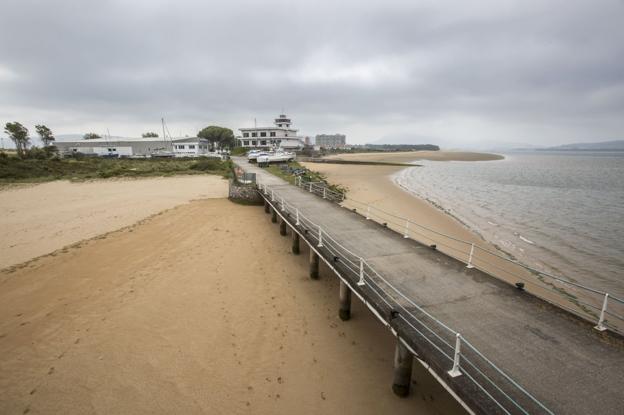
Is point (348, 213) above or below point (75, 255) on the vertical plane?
above

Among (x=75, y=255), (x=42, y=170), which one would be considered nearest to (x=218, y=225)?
(x=75, y=255)

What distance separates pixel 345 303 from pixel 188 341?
4.75 meters

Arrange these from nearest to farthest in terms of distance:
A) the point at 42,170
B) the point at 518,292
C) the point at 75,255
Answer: the point at 518,292
the point at 75,255
the point at 42,170

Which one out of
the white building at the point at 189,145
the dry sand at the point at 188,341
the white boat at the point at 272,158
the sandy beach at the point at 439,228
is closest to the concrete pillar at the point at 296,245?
the dry sand at the point at 188,341

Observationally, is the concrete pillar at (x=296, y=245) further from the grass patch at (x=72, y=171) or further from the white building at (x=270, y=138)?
the white building at (x=270, y=138)

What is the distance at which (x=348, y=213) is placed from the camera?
15445 mm

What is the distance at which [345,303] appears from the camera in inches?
361

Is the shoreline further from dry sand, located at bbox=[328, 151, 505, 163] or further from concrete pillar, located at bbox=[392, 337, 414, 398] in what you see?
dry sand, located at bbox=[328, 151, 505, 163]

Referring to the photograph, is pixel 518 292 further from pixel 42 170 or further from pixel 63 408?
pixel 42 170

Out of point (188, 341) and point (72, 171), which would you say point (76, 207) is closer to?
point (188, 341)

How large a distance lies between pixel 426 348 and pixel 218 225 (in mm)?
15327

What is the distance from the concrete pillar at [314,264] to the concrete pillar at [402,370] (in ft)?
18.4

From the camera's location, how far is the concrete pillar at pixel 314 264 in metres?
11.6

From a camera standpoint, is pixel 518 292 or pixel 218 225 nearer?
pixel 518 292
